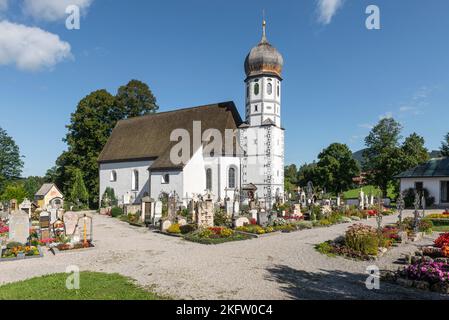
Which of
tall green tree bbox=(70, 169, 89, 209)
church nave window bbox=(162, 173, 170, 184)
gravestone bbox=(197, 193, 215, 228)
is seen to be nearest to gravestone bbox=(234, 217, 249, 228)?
gravestone bbox=(197, 193, 215, 228)

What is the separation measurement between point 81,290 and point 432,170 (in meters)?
34.9

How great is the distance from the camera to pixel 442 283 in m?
8.56

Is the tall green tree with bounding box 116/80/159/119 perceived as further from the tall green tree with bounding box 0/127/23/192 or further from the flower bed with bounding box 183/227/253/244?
the flower bed with bounding box 183/227/253/244

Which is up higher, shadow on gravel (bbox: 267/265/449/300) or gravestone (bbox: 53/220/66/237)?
gravestone (bbox: 53/220/66/237)

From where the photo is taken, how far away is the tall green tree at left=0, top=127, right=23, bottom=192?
Result: 57.4m

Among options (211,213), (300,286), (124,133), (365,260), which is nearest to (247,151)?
(211,213)

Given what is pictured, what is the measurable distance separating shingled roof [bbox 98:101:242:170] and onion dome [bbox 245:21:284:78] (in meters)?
4.13

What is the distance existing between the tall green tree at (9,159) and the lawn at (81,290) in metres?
57.0

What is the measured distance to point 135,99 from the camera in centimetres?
4700

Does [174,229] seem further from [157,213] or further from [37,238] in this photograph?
[37,238]

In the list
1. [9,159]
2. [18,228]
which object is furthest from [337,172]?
[9,159]

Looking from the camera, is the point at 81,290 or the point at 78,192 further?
the point at 78,192

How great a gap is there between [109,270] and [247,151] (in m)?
23.2

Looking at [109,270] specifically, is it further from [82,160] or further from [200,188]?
[82,160]
